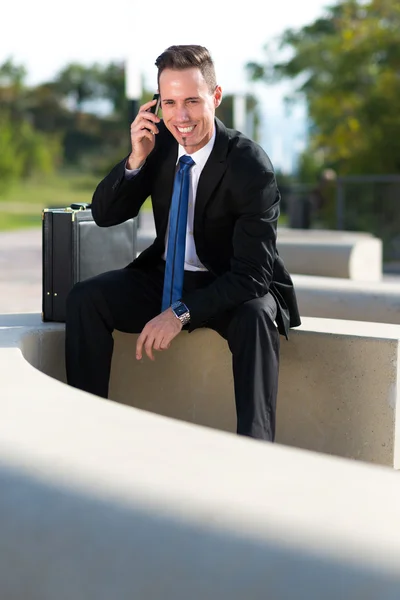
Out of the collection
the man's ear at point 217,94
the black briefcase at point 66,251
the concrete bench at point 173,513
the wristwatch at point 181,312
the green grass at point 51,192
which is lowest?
the green grass at point 51,192

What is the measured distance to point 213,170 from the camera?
12.5 ft

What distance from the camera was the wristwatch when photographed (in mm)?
3695

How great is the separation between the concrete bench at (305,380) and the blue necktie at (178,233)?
310 mm

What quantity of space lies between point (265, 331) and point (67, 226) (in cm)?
123

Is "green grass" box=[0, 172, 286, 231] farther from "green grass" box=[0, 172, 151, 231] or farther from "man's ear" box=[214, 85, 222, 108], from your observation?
"man's ear" box=[214, 85, 222, 108]

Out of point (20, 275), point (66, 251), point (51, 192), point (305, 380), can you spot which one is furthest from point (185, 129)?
point (51, 192)

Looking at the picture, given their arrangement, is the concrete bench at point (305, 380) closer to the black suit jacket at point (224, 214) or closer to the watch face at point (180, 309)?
the black suit jacket at point (224, 214)

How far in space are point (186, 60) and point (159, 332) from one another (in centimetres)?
101

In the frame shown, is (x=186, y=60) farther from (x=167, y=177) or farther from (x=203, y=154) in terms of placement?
(x=167, y=177)

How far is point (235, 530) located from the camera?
1745 mm

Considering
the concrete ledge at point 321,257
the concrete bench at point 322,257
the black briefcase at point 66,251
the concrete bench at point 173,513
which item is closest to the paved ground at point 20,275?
the concrete bench at point 322,257

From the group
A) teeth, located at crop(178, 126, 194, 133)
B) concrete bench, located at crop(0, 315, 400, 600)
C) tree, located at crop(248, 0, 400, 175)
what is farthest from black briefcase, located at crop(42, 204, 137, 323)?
tree, located at crop(248, 0, 400, 175)

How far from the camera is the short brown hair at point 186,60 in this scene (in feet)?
12.0

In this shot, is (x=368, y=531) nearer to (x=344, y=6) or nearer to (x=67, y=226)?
(x=67, y=226)
